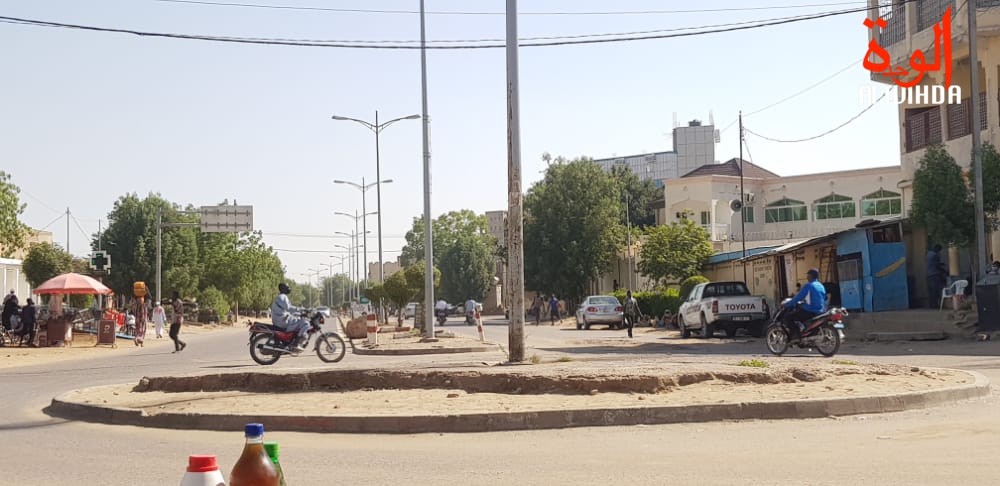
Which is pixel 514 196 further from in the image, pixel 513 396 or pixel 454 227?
pixel 454 227

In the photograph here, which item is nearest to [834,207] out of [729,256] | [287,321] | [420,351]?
[729,256]

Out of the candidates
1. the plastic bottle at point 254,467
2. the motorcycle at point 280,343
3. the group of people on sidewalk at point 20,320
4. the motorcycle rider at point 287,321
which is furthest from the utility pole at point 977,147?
the group of people on sidewalk at point 20,320

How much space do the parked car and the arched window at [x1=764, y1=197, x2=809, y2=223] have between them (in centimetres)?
2374

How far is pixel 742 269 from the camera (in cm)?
4691

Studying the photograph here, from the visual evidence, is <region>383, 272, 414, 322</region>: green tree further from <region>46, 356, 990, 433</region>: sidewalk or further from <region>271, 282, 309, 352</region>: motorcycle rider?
<region>46, 356, 990, 433</region>: sidewalk

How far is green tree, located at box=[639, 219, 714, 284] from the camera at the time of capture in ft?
172

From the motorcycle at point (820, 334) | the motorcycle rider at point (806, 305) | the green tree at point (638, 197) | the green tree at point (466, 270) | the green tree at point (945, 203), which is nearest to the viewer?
the motorcycle at point (820, 334)

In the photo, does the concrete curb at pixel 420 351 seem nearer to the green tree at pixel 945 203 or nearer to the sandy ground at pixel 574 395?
the sandy ground at pixel 574 395

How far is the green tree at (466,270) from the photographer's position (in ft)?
381

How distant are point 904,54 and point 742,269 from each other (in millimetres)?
16891

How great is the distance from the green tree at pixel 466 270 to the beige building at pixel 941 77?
272 ft

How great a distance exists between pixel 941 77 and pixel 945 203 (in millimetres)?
5269

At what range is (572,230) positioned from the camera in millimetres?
68438

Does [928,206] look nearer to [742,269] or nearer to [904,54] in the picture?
[904,54]
